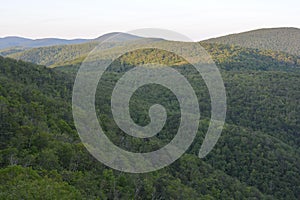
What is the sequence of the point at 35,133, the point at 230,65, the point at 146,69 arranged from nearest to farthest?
the point at 35,133
the point at 146,69
the point at 230,65

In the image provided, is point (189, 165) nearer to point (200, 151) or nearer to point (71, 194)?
point (200, 151)

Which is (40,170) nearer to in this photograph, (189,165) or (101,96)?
(189,165)

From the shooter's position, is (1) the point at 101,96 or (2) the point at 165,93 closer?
(1) the point at 101,96

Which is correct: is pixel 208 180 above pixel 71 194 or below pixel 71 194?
below

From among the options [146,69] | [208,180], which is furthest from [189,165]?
[146,69]

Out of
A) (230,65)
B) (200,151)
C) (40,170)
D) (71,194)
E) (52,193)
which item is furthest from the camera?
(230,65)

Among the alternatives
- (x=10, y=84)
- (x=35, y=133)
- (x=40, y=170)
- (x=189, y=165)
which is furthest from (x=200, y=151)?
(x=40, y=170)
